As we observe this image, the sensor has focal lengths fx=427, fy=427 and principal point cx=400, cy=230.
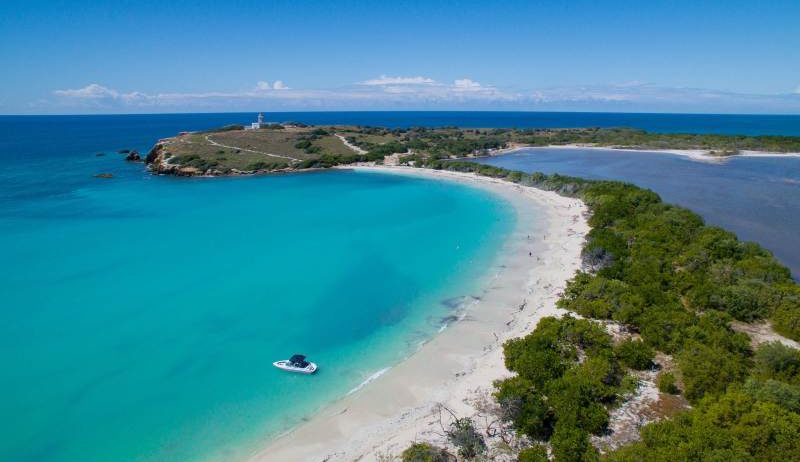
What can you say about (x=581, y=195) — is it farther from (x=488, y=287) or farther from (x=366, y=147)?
(x=366, y=147)

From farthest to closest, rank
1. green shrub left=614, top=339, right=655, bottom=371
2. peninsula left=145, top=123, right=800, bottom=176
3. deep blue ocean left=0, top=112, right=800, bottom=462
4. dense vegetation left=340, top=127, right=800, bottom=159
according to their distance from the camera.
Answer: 1. dense vegetation left=340, top=127, right=800, bottom=159
2. peninsula left=145, top=123, right=800, bottom=176
3. green shrub left=614, top=339, right=655, bottom=371
4. deep blue ocean left=0, top=112, right=800, bottom=462

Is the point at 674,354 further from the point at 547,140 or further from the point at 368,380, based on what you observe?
the point at 547,140

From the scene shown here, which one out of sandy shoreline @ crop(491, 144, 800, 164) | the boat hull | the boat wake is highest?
sandy shoreline @ crop(491, 144, 800, 164)

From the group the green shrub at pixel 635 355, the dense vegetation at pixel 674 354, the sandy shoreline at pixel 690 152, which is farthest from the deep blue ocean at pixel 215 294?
the sandy shoreline at pixel 690 152

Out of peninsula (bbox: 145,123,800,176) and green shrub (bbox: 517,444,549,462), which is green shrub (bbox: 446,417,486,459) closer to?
green shrub (bbox: 517,444,549,462)

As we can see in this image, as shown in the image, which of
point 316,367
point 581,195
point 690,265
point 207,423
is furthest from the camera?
point 581,195

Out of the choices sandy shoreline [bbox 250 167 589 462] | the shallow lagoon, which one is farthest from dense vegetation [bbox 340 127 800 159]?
sandy shoreline [bbox 250 167 589 462]

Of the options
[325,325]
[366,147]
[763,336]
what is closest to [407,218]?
[325,325]

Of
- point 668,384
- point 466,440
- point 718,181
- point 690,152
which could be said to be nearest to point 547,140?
point 690,152
